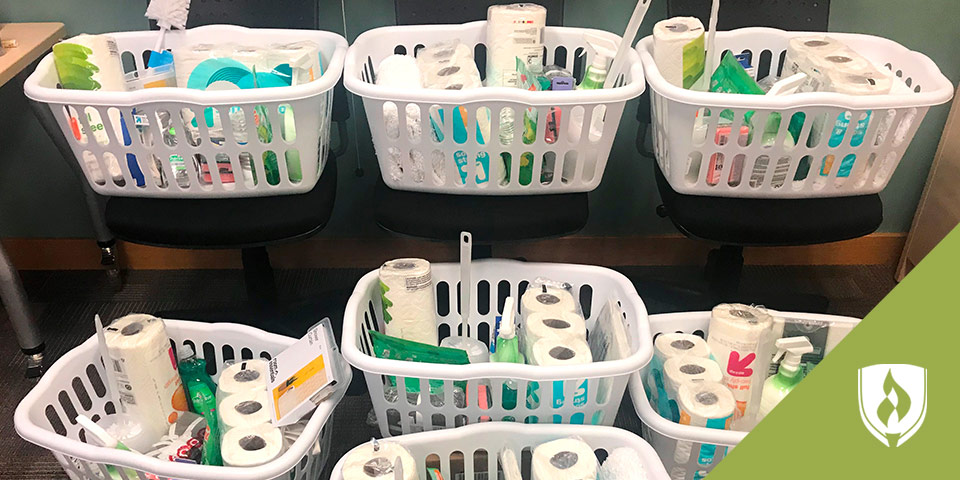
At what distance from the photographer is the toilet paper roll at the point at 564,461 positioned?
107cm

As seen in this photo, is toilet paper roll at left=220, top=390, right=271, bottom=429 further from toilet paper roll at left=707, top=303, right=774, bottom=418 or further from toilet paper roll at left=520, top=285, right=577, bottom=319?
toilet paper roll at left=707, top=303, right=774, bottom=418

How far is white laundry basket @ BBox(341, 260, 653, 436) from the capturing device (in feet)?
3.78

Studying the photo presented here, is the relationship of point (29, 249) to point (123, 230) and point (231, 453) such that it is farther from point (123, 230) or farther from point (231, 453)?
point (231, 453)

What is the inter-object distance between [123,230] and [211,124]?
289 mm

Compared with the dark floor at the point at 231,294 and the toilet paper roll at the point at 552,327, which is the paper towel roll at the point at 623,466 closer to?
the toilet paper roll at the point at 552,327

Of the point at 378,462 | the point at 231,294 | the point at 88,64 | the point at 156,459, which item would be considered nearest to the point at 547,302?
the point at 378,462

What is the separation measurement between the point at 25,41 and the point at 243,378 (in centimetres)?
98

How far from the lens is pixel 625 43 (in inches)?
53.2

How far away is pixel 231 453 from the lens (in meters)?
1.17

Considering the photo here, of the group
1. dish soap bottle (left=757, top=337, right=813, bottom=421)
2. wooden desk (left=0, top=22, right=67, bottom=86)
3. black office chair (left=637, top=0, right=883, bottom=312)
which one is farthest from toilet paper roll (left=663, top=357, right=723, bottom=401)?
wooden desk (left=0, top=22, right=67, bottom=86)

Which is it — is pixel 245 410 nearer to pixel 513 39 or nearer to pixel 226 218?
pixel 226 218

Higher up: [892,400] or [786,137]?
[892,400]

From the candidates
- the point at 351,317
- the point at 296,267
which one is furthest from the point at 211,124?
the point at 296,267

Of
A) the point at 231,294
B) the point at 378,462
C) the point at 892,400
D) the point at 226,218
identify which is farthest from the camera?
the point at 231,294
